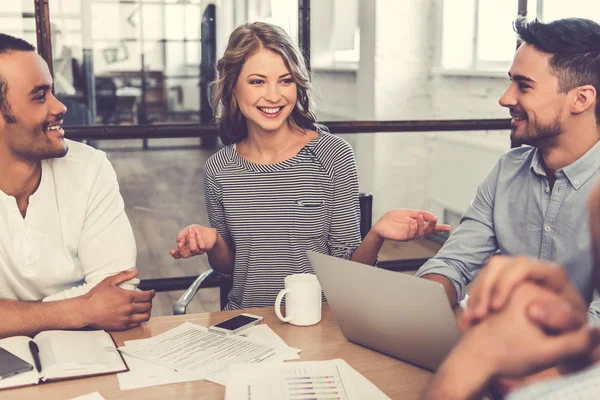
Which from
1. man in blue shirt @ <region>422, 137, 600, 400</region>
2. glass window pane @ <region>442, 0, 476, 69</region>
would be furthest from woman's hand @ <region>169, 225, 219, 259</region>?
glass window pane @ <region>442, 0, 476, 69</region>

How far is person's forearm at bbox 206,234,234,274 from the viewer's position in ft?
5.87

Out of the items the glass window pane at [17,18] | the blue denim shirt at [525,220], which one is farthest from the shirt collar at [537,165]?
the glass window pane at [17,18]

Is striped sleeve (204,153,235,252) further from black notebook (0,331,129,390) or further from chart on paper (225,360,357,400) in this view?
chart on paper (225,360,357,400)

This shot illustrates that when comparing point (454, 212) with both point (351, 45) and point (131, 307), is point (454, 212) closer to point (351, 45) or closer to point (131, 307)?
point (351, 45)

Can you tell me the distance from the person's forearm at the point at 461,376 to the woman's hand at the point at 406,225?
997 mm

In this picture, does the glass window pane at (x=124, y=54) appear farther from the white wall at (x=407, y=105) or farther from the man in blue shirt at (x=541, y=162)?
the man in blue shirt at (x=541, y=162)

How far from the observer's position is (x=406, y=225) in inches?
60.8

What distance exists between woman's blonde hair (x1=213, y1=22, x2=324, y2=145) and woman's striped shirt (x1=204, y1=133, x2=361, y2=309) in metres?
0.13

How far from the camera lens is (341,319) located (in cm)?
123

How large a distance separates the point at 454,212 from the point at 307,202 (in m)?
2.84

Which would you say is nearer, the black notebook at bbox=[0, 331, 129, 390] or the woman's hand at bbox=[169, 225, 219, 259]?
the black notebook at bbox=[0, 331, 129, 390]

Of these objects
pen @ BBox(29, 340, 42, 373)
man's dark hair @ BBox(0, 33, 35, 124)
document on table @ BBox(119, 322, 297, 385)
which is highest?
man's dark hair @ BBox(0, 33, 35, 124)

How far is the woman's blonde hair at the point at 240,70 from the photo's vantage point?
181 cm

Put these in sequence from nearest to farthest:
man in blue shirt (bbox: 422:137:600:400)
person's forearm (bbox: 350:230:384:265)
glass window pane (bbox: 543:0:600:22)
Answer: man in blue shirt (bbox: 422:137:600:400) → person's forearm (bbox: 350:230:384:265) → glass window pane (bbox: 543:0:600:22)
